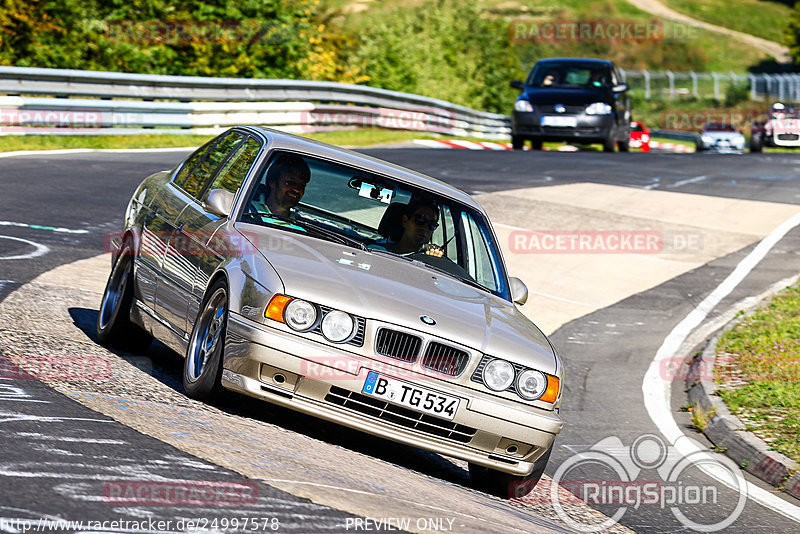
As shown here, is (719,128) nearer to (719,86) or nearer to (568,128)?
(568,128)

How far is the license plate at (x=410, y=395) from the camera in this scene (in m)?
5.56

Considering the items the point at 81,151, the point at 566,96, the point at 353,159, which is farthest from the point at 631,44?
the point at 353,159

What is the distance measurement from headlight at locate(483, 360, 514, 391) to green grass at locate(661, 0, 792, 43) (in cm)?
10687

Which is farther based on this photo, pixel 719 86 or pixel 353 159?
pixel 719 86

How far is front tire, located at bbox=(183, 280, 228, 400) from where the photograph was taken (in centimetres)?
579

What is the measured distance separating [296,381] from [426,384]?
25.1 inches

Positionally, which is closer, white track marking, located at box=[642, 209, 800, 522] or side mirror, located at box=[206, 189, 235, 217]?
side mirror, located at box=[206, 189, 235, 217]

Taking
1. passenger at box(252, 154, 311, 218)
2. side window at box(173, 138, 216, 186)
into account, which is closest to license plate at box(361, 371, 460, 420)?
passenger at box(252, 154, 311, 218)

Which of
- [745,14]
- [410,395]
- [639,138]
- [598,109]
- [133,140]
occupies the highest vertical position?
[410,395]

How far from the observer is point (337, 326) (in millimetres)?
5586

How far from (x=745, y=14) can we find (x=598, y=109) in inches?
3855

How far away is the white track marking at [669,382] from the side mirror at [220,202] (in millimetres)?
3570

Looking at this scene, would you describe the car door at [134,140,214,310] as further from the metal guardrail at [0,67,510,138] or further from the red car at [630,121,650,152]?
the red car at [630,121,650,152]

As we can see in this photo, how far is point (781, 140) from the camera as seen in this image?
35.8m
